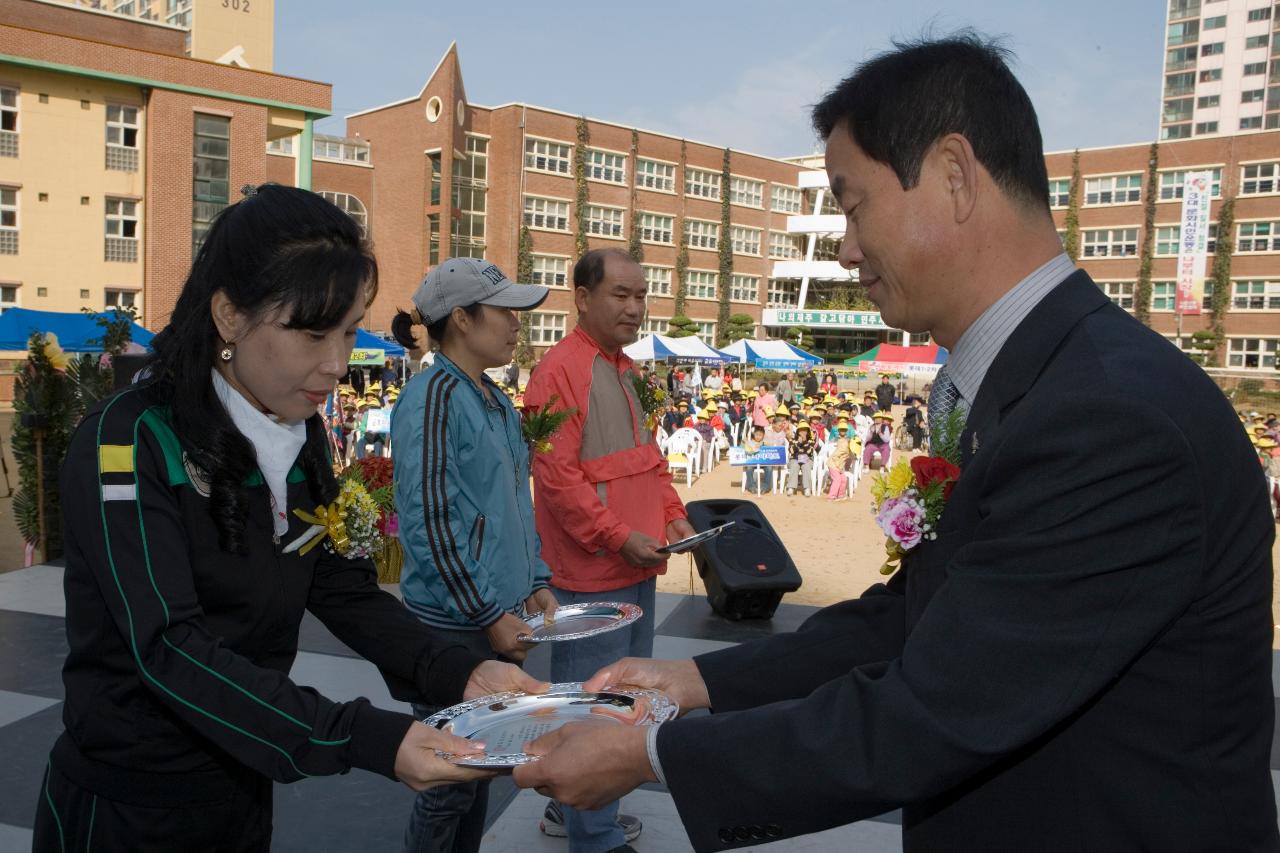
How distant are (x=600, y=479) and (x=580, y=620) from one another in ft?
3.40

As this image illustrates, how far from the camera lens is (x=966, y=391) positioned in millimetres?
1678

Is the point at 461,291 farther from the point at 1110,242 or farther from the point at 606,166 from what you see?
the point at 1110,242

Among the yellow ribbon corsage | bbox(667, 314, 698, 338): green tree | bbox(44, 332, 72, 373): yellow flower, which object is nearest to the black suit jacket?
the yellow ribbon corsage

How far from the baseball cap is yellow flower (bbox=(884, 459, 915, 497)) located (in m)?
1.66

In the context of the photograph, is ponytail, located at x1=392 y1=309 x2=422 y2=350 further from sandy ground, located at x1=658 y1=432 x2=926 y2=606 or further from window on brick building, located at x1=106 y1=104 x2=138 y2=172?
window on brick building, located at x1=106 y1=104 x2=138 y2=172

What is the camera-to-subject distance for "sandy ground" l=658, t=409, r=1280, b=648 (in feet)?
27.4

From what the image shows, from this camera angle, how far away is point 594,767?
5.30ft

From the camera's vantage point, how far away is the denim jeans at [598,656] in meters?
3.17

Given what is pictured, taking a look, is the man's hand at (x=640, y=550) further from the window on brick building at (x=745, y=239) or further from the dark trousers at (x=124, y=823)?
the window on brick building at (x=745, y=239)

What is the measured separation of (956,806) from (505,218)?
50719 millimetres

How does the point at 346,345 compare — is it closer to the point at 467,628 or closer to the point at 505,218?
the point at 467,628

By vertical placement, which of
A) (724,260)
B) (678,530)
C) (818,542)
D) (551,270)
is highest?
(724,260)

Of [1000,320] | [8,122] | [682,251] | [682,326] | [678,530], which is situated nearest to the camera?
[1000,320]

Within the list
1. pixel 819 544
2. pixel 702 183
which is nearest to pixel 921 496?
pixel 819 544
